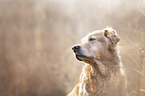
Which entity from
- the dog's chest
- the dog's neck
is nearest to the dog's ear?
the dog's neck

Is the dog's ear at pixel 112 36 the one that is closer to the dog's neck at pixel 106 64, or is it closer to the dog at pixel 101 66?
the dog at pixel 101 66

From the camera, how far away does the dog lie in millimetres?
2932

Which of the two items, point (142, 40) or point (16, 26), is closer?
point (142, 40)

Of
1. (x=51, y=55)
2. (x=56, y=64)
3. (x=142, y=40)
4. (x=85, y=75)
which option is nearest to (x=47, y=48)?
(x=51, y=55)

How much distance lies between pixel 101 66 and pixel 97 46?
353 millimetres

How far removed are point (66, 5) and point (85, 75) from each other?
12.3ft

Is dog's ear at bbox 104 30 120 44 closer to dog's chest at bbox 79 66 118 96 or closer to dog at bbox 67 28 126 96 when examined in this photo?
dog at bbox 67 28 126 96

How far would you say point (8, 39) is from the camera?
5.93m

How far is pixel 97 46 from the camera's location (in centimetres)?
306

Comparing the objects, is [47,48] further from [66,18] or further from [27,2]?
[27,2]

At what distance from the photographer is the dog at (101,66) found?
293 centimetres

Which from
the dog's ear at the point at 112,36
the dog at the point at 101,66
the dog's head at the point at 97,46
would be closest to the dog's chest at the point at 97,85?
the dog at the point at 101,66

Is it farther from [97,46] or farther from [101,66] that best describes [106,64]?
[97,46]

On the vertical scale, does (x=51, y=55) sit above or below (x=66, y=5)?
below
